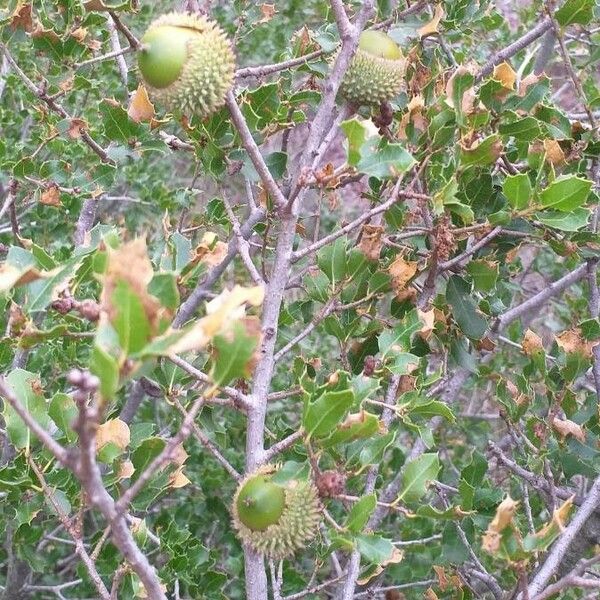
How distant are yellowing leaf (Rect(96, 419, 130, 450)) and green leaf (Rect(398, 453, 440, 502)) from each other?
0.52m

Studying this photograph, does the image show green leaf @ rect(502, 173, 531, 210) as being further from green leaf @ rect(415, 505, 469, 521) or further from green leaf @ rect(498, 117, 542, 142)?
green leaf @ rect(415, 505, 469, 521)

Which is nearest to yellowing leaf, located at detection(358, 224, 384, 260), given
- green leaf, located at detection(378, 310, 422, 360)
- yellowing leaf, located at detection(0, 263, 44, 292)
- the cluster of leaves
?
the cluster of leaves

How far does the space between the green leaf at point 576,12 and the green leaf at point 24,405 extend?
1.41m

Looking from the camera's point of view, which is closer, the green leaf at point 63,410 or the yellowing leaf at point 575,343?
the green leaf at point 63,410

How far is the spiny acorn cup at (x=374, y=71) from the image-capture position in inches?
59.9

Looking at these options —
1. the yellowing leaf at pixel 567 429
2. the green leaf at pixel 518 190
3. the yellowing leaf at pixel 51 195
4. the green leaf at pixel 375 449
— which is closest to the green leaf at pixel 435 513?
the green leaf at pixel 375 449

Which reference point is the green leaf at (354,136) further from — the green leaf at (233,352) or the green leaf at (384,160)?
the green leaf at (233,352)

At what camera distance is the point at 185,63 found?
1.33 meters

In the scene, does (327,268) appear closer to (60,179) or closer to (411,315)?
(411,315)

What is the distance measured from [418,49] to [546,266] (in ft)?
5.90

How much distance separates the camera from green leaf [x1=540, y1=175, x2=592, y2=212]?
57.7 inches

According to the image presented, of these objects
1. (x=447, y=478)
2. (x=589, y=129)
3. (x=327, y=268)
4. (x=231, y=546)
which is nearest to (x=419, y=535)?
(x=447, y=478)

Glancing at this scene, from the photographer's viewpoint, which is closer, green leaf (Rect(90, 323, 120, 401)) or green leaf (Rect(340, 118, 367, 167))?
green leaf (Rect(90, 323, 120, 401))

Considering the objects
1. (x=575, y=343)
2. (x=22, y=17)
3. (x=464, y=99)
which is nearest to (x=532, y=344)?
(x=575, y=343)
